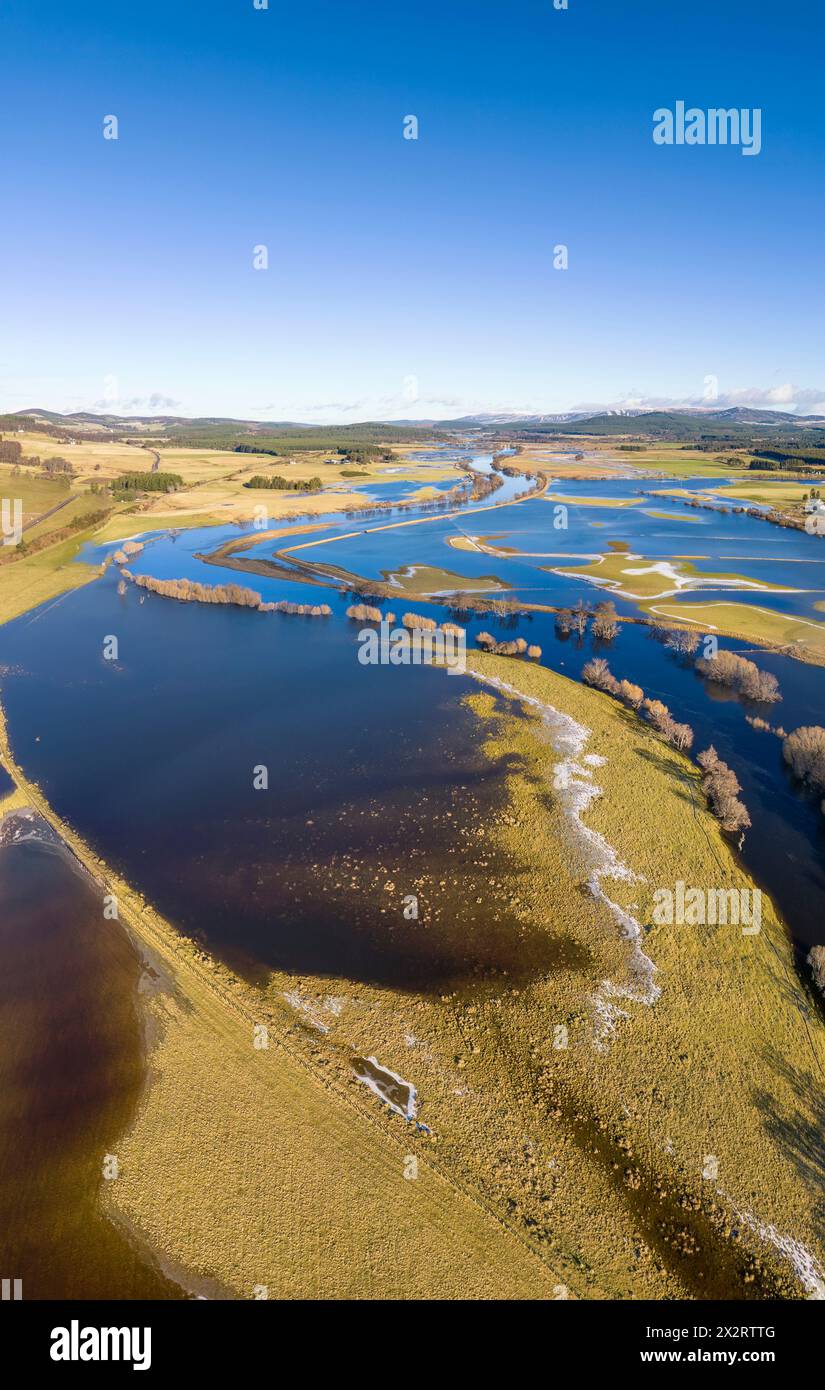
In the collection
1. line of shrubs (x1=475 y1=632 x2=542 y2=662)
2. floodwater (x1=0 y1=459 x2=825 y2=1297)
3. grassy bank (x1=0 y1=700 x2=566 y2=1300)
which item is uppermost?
line of shrubs (x1=475 y1=632 x2=542 y2=662)

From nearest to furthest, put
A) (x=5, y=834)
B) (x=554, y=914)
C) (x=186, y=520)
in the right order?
1. (x=554, y=914)
2. (x=5, y=834)
3. (x=186, y=520)

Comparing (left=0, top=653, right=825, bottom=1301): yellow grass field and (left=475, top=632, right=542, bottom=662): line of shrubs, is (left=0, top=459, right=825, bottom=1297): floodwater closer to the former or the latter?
(left=0, top=653, right=825, bottom=1301): yellow grass field

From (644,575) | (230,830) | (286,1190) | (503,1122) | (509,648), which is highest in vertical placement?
(644,575)

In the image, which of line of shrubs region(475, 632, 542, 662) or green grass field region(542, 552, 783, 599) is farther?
green grass field region(542, 552, 783, 599)

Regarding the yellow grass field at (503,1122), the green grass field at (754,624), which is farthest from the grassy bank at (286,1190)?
the green grass field at (754,624)

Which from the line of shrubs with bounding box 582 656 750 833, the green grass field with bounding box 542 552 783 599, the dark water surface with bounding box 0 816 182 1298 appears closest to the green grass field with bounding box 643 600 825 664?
the green grass field with bounding box 542 552 783 599

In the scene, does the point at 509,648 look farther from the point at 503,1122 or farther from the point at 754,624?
the point at 503,1122

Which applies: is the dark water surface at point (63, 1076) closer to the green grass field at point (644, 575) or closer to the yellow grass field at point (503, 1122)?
the yellow grass field at point (503, 1122)

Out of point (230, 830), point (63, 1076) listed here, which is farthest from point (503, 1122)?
point (230, 830)

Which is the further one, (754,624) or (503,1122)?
(754,624)
